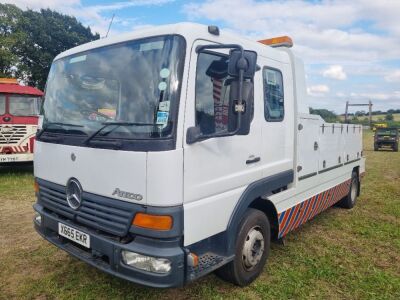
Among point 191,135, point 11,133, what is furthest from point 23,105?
point 191,135

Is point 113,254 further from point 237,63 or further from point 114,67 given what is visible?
point 237,63

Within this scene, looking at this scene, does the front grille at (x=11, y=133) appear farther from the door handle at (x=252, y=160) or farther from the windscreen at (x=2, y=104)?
the door handle at (x=252, y=160)

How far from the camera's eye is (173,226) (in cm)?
263

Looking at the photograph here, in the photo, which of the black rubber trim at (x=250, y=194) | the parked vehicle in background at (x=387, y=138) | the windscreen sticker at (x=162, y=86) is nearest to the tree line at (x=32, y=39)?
the parked vehicle in background at (x=387, y=138)

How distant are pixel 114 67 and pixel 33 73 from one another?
2735 centimetres

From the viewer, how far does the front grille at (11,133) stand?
9.45 m

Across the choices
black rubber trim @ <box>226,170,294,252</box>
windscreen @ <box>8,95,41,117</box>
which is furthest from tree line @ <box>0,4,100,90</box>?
black rubber trim @ <box>226,170,294,252</box>

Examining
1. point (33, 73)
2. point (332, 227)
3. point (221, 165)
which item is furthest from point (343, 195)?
point (33, 73)

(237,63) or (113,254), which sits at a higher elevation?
(237,63)

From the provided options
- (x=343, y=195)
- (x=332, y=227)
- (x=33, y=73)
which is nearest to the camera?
(x=332, y=227)

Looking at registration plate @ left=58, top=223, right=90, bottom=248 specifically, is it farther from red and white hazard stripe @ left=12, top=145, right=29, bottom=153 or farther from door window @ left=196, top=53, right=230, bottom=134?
red and white hazard stripe @ left=12, top=145, right=29, bottom=153

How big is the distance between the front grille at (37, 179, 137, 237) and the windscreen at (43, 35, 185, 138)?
1.86 feet

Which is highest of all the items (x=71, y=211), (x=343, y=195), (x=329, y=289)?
(x=71, y=211)

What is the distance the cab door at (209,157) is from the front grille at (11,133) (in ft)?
27.5
